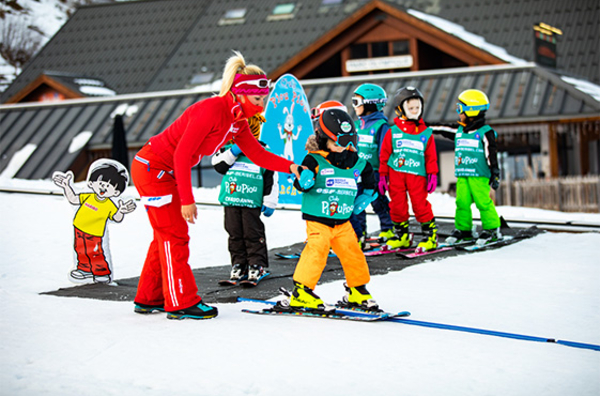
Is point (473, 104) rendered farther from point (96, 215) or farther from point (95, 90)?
point (95, 90)

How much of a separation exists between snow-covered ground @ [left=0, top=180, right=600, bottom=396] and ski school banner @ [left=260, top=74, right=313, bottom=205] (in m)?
3.08

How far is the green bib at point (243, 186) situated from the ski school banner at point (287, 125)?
2723 millimetres

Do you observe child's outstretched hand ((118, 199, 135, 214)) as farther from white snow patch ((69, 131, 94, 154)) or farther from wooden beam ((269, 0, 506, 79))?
wooden beam ((269, 0, 506, 79))

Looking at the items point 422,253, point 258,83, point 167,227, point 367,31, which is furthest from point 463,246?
point 367,31

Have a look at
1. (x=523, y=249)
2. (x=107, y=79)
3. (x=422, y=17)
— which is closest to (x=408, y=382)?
(x=523, y=249)

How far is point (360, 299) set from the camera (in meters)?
5.10

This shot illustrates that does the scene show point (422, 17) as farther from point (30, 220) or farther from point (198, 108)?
point (198, 108)

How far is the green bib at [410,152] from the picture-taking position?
816cm

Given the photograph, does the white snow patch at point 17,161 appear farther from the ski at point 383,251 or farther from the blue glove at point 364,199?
the blue glove at point 364,199

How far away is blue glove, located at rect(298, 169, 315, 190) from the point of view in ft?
16.9

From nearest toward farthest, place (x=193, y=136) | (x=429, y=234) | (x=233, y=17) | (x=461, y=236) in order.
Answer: (x=193, y=136)
(x=429, y=234)
(x=461, y=236)
(x=233, y=17)

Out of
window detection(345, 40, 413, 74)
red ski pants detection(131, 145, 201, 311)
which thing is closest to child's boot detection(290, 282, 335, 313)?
red ski pants detection(131, 145, 201, 311)

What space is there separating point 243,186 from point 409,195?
8.04 ft

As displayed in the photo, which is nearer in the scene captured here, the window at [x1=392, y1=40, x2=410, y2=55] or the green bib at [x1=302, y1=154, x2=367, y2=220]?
the green bib at [x1=302, y1=154, x2=367, y2=220]
